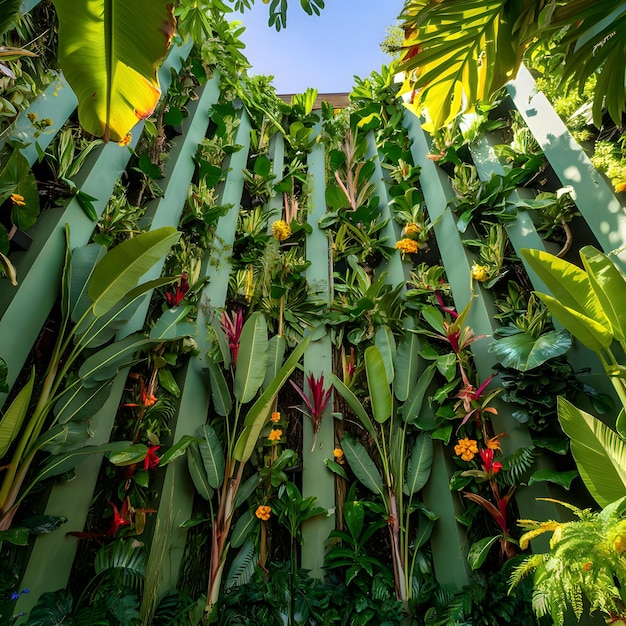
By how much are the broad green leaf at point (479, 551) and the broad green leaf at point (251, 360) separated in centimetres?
123

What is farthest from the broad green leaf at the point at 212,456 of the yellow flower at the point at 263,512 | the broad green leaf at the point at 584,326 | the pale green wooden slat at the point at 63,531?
the broad green leaf at the point at 584,326

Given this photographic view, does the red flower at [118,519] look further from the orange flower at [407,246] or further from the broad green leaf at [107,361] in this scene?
the orange flower at [407,246]

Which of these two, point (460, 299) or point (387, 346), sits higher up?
point (460, 299)

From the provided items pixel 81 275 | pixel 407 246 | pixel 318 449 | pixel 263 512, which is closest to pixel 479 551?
pixel 318 449

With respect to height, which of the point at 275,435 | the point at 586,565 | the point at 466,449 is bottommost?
the point at 586,565

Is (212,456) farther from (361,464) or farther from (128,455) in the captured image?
(361,464)

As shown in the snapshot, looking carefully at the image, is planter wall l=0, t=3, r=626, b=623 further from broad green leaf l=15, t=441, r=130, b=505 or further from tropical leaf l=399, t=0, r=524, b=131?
tropical leaf l=399, t=0, r=524, b=131

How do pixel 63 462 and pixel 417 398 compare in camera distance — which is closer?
pixel 63 462

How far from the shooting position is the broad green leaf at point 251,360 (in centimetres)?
197

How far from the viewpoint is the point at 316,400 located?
218cm

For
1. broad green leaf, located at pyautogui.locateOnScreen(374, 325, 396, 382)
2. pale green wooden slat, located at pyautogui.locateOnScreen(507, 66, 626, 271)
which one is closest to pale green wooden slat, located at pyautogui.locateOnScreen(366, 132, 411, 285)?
broad green leaf, located at pyautogui.locateOnScreen(374, 325, 396, 382)

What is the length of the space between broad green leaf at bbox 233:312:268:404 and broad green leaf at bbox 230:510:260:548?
1.84ft

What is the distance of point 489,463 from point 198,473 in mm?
1413

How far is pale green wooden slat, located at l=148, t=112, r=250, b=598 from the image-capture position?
1665 mm
